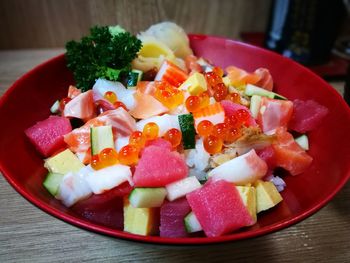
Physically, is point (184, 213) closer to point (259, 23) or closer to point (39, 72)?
point (39, 72)

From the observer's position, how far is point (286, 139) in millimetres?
937

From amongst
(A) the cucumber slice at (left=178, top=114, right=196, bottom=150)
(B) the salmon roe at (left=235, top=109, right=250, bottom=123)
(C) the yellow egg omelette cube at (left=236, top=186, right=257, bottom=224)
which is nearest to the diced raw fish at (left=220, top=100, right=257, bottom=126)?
(B) the salmon roe at (left=235, top=109, right=250, bottom=123)

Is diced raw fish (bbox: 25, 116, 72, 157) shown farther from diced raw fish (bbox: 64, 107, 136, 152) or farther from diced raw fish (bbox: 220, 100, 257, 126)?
diced raw fish (bbox: 220, 100, 257, 126)

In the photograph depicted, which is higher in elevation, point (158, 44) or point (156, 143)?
point (158, 44)

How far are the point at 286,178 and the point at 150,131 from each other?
0.39m

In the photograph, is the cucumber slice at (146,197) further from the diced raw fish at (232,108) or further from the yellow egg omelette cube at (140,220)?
the diced raw fish at (232,108)

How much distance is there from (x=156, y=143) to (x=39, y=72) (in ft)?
1.69

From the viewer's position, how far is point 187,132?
876 millimetres

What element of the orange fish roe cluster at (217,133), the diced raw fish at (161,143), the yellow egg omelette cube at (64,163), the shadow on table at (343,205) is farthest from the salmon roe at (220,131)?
the shadow on table at (343,205)

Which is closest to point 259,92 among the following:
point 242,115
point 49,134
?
point 242,115

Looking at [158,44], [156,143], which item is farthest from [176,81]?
[156,143]

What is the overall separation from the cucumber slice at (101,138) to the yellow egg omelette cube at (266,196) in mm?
365

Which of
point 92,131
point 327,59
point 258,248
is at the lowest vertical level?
point 258,248

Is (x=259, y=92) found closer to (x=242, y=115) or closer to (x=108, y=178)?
(x=242, y=115)
